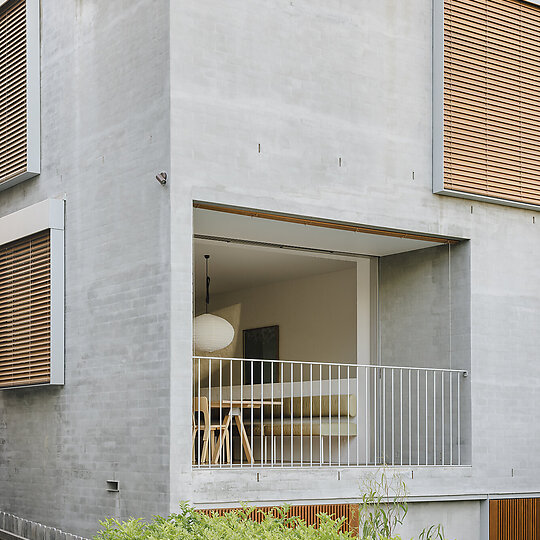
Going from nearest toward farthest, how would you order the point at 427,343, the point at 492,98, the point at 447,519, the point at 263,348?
the point at 447,519 → the point at 492,98 → the point at 427,343 → the point at 263,348

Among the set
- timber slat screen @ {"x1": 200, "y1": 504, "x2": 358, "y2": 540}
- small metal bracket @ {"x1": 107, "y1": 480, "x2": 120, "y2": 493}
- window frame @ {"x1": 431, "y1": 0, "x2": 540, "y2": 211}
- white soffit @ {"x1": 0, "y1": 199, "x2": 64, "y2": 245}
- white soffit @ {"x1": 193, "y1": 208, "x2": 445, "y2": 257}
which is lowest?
timber slat screen @ {"x1": 200, "y1": 504, "x2": 358, "y2": 540}

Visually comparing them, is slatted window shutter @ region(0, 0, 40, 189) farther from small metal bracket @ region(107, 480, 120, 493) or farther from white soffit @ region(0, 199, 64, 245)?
small metal bracket @ region(107, 480, 120, 493)

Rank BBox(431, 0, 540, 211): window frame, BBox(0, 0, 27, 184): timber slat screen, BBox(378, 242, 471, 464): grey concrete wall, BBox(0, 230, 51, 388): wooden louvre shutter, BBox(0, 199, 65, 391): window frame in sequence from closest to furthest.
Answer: BBox(0, 199, 65, 391): window frame
BBox(0, 230, 51, 388): wooden louvre shutter
BBox(431, 0, 540, 211): window frame
BBox(378, 242, 471, 464): grey concrete wall
BBox(0, 0, 27, 184): timber slat screen

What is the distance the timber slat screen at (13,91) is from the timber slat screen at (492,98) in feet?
14.7

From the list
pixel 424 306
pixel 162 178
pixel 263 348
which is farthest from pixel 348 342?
pixel 162 178

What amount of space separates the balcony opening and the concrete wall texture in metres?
0.35

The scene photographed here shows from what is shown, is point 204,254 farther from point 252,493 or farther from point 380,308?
point 252,493

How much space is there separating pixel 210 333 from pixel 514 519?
3993 millimetres

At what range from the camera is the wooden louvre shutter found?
31.5 feet

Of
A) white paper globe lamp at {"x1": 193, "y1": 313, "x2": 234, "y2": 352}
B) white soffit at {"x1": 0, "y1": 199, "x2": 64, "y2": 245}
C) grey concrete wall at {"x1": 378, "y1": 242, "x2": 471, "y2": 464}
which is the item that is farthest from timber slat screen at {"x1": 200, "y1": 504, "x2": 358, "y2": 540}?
white soffit at {"x1": 0, "y1": 199, "x2": 64, "y2": 245}

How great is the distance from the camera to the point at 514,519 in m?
9.91

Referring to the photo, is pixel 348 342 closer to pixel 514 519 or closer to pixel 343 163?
pixel 514 519

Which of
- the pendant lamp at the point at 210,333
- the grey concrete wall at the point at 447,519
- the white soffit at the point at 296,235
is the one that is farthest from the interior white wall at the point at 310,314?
the grey concrete wall at the point at 447,519

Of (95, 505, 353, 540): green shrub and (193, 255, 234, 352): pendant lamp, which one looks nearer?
(95, 505, 353, 540): green shrub
